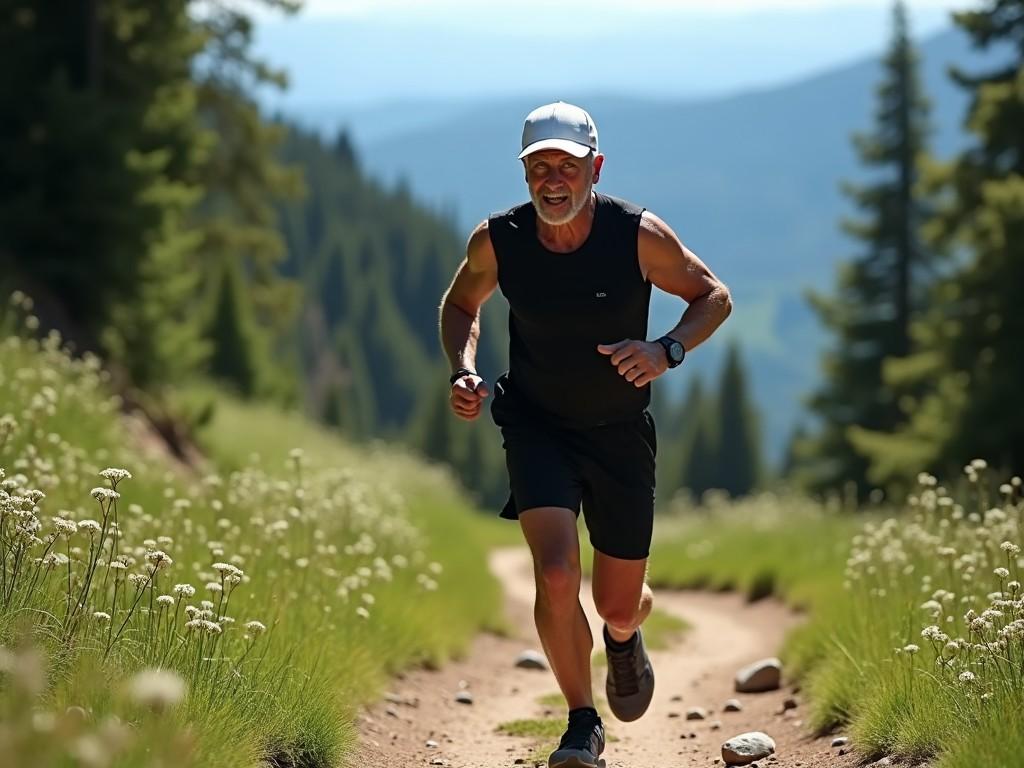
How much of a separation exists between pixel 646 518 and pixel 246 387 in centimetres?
4802

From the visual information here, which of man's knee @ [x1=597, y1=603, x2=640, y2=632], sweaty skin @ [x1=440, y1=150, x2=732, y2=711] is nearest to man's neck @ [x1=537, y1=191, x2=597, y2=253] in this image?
sweaty skin @ [x1=440, y1=150, x2=732, y2=711]

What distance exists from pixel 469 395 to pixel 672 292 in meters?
1.05

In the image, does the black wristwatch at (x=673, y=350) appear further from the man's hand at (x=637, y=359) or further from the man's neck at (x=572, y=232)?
the man's neck at (x=572, y=232)

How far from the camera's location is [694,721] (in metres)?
8.68

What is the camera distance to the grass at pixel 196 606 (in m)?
4.53

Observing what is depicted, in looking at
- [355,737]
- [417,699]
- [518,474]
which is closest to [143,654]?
[355,737]

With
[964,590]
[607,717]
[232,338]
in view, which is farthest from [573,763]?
[232,338]

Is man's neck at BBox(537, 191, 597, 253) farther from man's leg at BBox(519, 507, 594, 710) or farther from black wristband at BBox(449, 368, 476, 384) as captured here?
man's leg at BBox(519, 507, 594, 710)

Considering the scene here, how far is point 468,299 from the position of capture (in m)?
6.97

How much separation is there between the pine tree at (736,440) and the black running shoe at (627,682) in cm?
11112

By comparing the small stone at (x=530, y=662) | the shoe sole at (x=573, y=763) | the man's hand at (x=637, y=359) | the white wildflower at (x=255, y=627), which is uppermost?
the man's hand at (x=637, y=359)

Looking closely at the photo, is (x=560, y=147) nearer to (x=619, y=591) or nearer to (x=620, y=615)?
(x=619, y=591)

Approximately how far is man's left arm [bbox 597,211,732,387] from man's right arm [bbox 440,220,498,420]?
71 cm

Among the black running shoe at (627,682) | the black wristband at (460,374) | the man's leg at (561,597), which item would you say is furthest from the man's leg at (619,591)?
the black wristband at (460,374)
